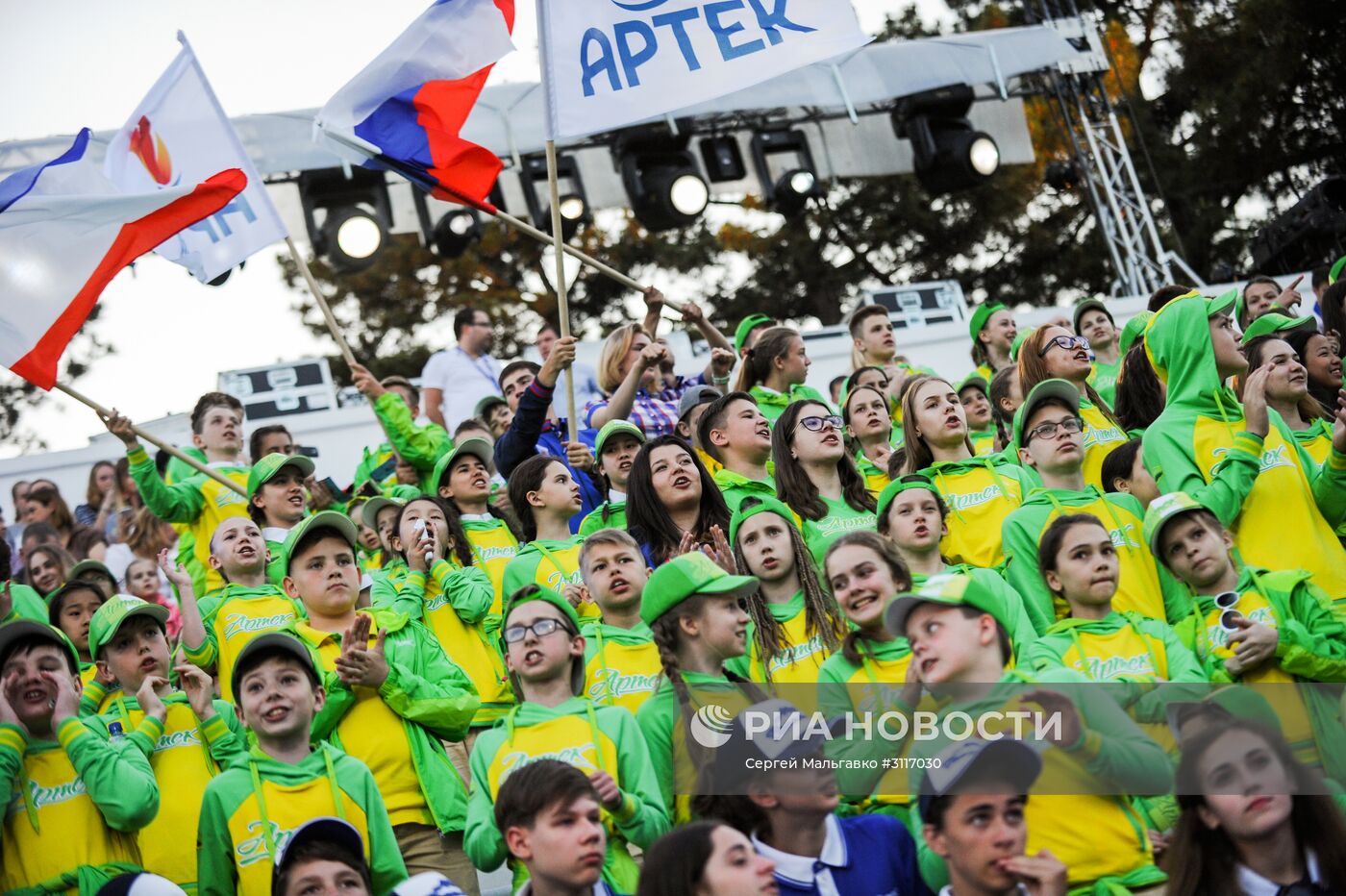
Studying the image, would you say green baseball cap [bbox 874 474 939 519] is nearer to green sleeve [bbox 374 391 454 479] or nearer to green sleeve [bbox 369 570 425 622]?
green sleeve [bbox 369 570 425 622]

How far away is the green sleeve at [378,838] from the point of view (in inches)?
182

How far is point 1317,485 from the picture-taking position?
6.12 metres

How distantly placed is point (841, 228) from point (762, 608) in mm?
20316

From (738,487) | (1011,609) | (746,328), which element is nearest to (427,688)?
(738,487)

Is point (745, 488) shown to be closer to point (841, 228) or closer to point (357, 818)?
point (357, 818)

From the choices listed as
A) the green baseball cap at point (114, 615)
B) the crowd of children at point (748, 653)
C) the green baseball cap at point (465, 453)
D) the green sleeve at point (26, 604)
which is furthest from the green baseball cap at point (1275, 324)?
the green sleeve at point (26, 604)

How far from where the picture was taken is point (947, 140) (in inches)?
579

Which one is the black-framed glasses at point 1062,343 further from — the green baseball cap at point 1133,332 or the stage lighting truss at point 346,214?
the stage lighting truss at point 346,214

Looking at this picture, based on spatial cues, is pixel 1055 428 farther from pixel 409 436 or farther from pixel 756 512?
pixel 409 436

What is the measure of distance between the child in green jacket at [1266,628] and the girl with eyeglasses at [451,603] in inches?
105

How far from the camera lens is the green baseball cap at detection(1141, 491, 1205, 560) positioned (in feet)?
17.8

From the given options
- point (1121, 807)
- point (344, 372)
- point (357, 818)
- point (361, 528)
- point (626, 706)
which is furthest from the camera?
point (344, 372)

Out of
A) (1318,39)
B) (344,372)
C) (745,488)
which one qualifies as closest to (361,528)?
(745,488)

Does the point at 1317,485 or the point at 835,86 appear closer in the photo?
the point at 1317,485
